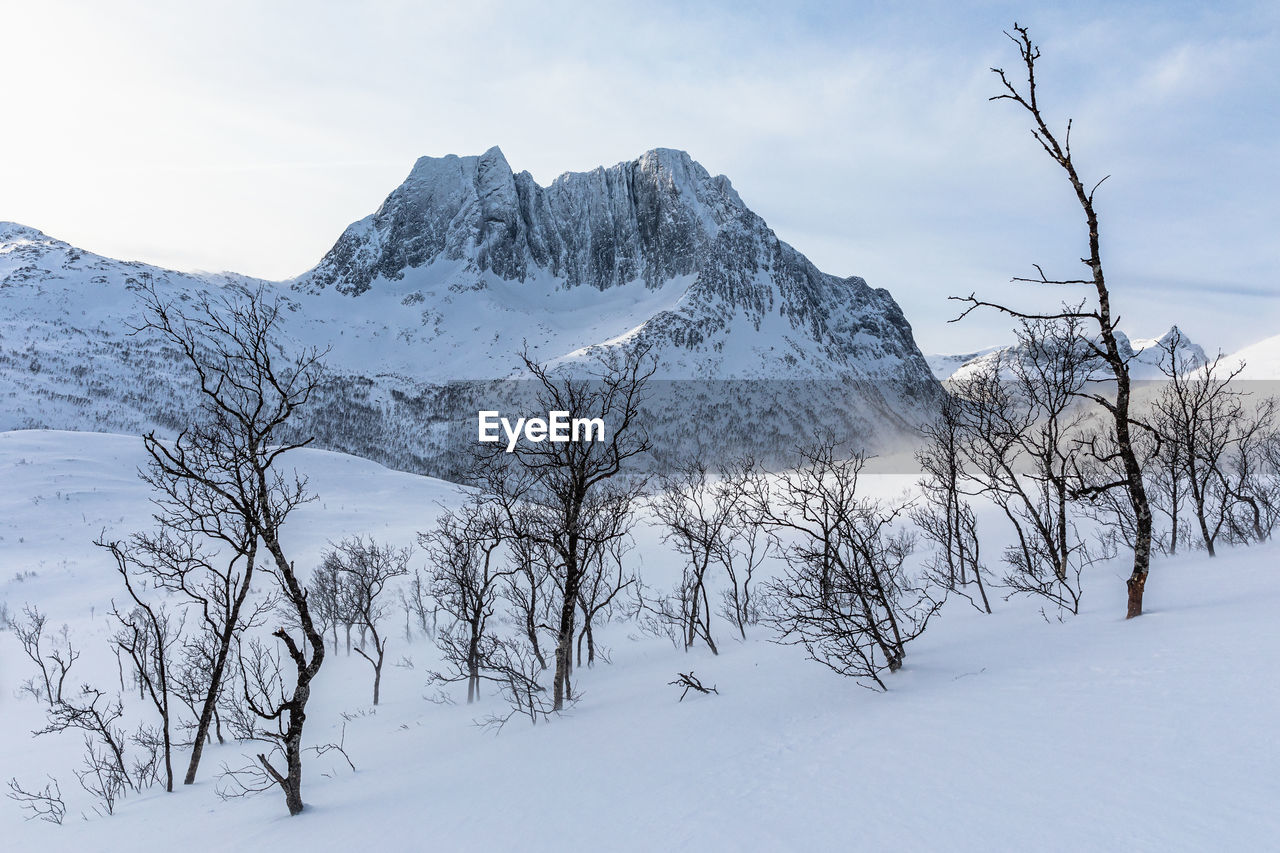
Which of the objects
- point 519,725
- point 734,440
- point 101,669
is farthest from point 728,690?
point 734,440

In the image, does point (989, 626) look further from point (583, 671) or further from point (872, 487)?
point (872, 487)

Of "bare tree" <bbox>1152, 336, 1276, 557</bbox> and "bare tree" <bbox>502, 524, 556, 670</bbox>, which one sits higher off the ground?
"bare tree" <bbox>1152, 336, 1276, 557</bbox>

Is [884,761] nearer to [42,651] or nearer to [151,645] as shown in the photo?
[151,645]

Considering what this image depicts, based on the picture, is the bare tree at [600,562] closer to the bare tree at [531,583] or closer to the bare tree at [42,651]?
the bare tree at [531,583]

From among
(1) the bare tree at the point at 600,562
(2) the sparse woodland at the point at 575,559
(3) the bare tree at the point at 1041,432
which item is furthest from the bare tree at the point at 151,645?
(3) the bare tree at the point at 1041,432

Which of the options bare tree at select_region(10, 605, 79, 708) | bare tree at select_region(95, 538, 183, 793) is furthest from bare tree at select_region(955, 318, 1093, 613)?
bare tree at select_region(10, 605, 79, 708)

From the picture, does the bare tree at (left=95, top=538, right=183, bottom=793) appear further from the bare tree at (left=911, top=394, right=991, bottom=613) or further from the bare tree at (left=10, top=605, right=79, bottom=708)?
the bare tree at (left=911, top=394, right=991, bottom=613)
